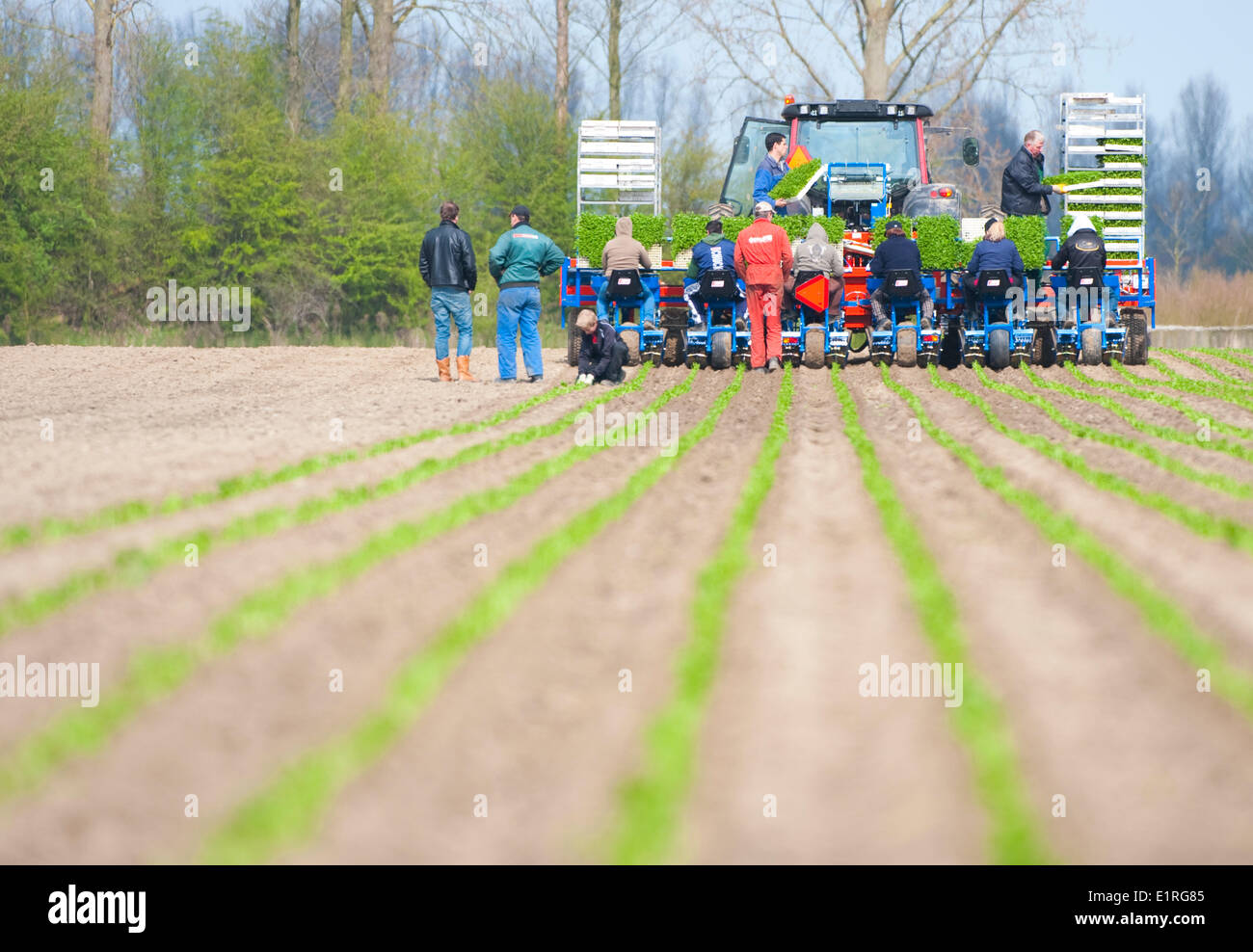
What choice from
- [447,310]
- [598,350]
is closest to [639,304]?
[598,350]

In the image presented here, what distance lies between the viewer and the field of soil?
372cm

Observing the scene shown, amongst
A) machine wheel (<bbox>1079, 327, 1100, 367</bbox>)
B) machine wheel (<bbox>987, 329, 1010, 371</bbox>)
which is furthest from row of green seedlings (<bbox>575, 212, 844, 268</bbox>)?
machine wheel (<bbox>1079, 327, 1100, 367</bbox>)

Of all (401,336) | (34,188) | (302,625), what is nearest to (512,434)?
(302,625)

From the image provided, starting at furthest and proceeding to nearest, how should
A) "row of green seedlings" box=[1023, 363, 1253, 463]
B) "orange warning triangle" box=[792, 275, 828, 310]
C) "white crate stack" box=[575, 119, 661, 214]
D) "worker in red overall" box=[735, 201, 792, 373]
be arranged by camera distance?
"white crate stack" box=[575, 119, 661, 214] < "orange warning triangle" box=[792, 275, 828, 310] < "worker in red overall" box=[735, 201, 792, 373] < "row of green seedlings" box=[1023, 363, 1253, 463]

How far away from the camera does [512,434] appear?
38.0ft

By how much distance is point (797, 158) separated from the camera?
66.5 feet

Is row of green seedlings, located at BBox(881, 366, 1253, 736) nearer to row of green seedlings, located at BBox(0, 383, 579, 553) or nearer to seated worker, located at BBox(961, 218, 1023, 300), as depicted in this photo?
row of green seedlings, located at BBox(0, 383, 579, 553)

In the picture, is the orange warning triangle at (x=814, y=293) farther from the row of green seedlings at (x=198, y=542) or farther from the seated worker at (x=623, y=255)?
the row of green seedlings at (x=198, y=542)

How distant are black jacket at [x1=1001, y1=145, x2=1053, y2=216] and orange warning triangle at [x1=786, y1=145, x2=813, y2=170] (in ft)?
8.72
